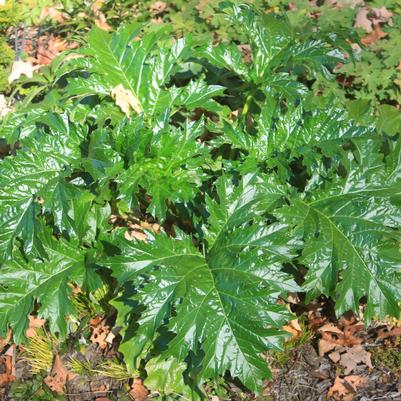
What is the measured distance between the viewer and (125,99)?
318 centimetres

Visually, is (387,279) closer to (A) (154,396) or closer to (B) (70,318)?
(A) (154,396)

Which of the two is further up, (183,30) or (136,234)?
(183,30)

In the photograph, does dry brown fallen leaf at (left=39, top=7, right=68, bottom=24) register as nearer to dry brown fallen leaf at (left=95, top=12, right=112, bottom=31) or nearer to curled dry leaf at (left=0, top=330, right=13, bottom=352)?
dry brown fallen leaf at (left=95, top=12, right=112, bottom=31)

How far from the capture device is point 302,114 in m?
2.97

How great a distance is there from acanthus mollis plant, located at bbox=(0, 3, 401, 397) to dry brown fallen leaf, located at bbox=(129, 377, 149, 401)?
0.08 m

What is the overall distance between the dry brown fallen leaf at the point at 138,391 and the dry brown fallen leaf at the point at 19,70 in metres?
2.29

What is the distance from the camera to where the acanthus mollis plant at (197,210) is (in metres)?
2.58

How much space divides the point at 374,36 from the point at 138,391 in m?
2.82

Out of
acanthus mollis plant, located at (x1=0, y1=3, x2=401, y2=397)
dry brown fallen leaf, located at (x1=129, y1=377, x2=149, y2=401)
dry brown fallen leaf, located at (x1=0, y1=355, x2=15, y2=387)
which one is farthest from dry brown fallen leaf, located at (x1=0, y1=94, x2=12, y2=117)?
dry brown fallen leaf, located at (x1=129, y1=377, x2=149, y2=401)

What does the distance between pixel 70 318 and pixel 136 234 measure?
1.90ft

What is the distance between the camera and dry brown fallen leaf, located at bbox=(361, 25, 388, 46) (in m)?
4.22

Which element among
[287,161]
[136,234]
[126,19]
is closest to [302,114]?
[287,161]

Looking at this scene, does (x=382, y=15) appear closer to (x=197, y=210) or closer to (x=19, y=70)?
(x=197, y=210)

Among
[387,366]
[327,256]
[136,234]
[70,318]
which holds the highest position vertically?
[327,256]
